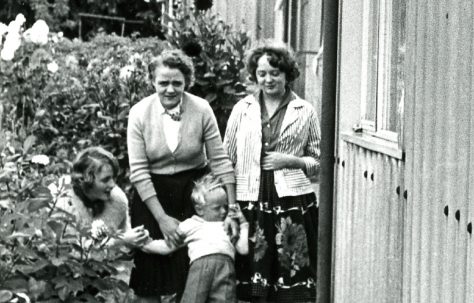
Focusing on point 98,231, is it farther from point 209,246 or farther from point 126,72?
point 126,72

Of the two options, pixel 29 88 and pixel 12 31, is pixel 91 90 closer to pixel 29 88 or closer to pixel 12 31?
pixel 29 88

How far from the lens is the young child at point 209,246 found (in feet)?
21.1

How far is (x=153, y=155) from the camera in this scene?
6492mm

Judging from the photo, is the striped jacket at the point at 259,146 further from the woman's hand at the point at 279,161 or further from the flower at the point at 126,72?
the flower at the point at 126,72

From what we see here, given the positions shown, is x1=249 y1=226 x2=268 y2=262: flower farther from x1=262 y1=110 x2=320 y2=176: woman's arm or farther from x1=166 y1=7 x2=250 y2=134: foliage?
x1=166 y1=7 x2=250 y2=134: foliage

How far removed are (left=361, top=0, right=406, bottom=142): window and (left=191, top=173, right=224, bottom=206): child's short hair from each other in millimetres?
1004

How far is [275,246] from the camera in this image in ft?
21.6

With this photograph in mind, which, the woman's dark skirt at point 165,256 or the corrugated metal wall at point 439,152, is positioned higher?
the corrugated metal wall at point 439,152

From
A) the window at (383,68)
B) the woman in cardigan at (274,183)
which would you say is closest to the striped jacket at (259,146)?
the woman in cardigan at (274,183)

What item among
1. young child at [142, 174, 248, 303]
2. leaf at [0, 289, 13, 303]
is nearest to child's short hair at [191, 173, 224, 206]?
young child at [142, 174, 248, 303]

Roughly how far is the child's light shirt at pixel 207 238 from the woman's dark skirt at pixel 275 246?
0.31 ft

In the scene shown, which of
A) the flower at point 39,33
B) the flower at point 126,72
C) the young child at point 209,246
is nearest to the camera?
the young child at point 209,246

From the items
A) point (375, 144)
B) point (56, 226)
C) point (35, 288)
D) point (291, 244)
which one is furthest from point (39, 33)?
point (375, 144)

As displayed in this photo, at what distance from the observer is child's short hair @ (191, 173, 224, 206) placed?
6.46m
